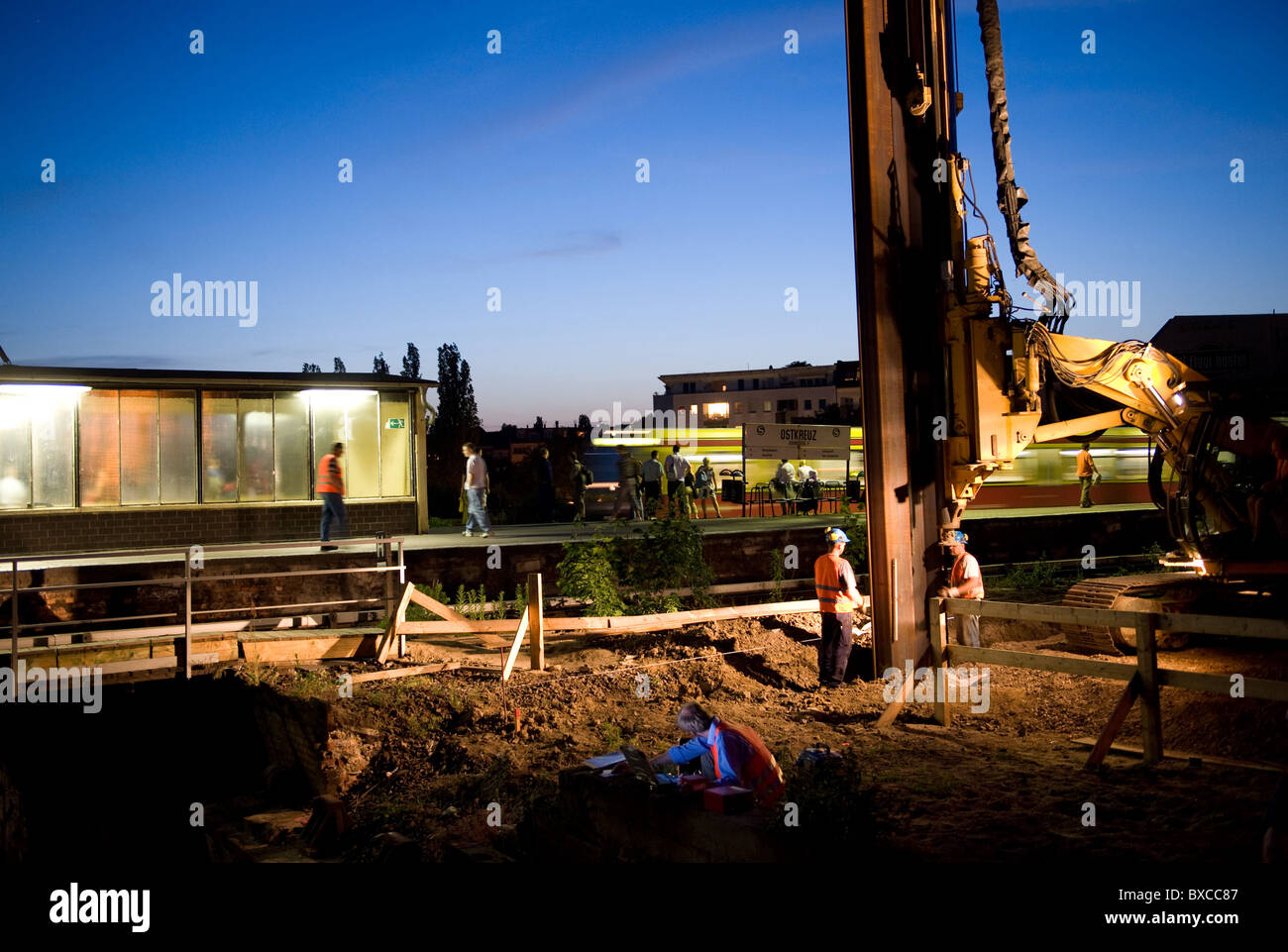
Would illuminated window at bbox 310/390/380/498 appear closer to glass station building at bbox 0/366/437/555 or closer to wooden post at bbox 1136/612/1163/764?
glass station building at bbox 0/366/437/555

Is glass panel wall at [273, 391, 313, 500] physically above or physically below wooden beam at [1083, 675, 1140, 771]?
above

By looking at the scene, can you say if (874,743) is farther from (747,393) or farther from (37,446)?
(747,393)

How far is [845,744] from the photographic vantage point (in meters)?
8.47

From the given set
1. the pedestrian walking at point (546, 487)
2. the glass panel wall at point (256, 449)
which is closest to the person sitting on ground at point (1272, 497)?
the pedestrian walking at point (546, 487)

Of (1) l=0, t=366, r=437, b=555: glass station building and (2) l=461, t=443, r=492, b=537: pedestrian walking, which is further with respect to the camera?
(2) l=461, t=443, r=492, b=537: pedestrian walking

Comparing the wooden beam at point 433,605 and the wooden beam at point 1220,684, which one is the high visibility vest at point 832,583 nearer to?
the wooden beam at point 1220,684

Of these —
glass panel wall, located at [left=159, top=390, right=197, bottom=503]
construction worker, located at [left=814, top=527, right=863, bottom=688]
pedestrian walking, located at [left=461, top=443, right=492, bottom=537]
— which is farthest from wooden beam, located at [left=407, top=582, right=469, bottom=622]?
glass panel wall, located at [left=159, top=390, right=197, bottom=503]

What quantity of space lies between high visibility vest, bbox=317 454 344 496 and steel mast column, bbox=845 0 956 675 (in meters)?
9.12

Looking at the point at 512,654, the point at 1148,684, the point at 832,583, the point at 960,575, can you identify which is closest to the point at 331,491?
the point at 512,654

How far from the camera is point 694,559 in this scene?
1482cm

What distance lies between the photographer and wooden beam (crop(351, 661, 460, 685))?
10875mm

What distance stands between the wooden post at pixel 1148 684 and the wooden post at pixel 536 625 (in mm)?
6312

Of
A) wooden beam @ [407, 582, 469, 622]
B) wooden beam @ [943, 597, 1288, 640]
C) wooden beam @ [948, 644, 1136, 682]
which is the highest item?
wooden beam @ [943, 597, 1288, 640]
